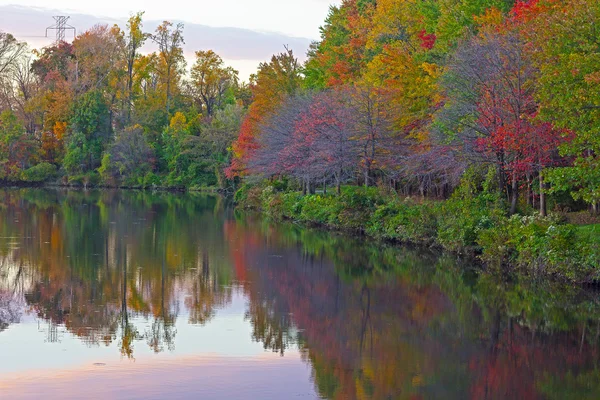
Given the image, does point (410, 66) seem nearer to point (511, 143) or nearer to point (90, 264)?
point (511, 143)

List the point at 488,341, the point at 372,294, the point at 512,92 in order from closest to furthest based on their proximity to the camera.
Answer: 1. the point at 488,341
2. the point at 372,294
3. the point at 512,92

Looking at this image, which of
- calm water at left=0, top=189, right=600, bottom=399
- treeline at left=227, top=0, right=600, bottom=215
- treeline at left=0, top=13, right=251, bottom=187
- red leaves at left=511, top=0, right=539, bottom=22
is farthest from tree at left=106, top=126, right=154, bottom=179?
red leaves at left=511, top=0, right=539, bottom=22

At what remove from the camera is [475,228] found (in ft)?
88.3

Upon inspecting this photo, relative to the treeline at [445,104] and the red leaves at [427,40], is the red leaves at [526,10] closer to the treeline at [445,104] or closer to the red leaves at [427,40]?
the treeline at [445,104]

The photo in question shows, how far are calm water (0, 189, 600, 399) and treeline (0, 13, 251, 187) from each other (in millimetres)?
51188

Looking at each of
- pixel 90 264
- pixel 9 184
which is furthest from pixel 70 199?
pixel 90 264

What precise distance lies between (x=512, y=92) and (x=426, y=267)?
21.2 feet

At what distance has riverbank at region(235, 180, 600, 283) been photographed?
22.0 metres

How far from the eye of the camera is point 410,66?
1554 inches

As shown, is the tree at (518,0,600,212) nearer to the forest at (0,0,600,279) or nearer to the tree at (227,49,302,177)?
the forest at (0,0,600,279)

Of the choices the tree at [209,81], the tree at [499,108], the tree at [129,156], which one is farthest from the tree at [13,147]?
the tree at [499,108]

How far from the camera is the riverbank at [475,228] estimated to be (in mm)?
22000

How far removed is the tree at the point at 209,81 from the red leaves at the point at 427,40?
51040 mm

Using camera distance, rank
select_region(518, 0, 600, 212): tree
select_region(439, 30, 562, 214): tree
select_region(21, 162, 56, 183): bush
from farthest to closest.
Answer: select_region(21, 162, 56, 183): bush < select_region(439, 30, 562, 214): tree < select_region(518, 0, 600, 212): tree
